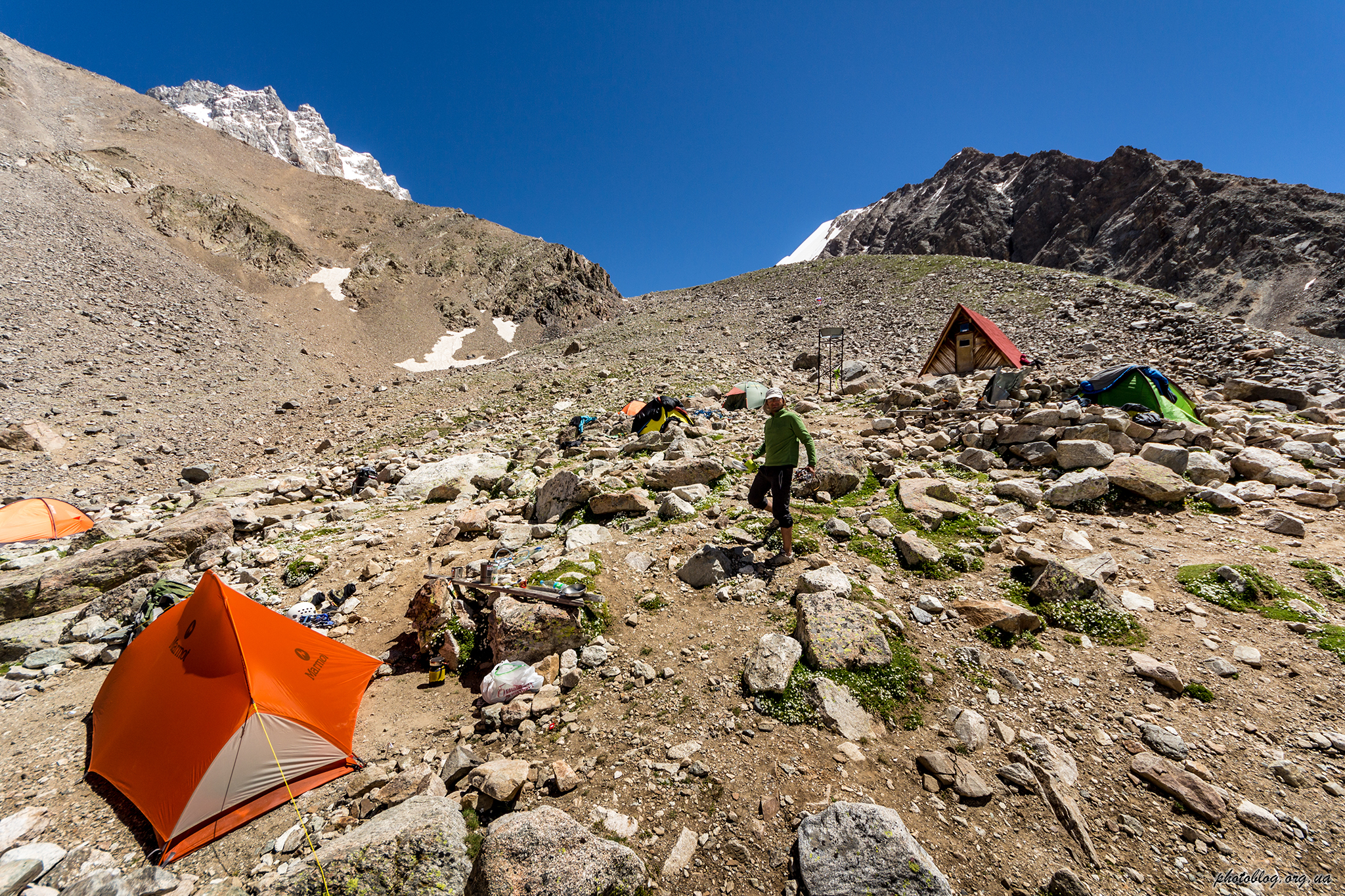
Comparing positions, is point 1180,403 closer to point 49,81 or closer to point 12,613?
point 12,613

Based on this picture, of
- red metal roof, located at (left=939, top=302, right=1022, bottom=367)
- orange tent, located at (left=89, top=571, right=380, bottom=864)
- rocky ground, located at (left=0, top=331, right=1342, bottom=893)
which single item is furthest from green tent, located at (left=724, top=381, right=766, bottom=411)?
orange tent, located at (left=89, top=571, right=380, bottom=864)

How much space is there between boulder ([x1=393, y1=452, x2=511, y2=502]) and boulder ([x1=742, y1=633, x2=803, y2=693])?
8976 mm

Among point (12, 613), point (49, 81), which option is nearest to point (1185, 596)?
point (12, 613)

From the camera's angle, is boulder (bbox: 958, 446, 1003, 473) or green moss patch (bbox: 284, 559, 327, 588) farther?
boulder (bbox: 958, 446, 1003, 473)

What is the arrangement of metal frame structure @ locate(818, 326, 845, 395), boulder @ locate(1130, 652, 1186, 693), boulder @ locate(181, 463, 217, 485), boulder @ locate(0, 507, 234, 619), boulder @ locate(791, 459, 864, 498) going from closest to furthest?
boulder @ locate(1130, 652, 1186, 693) < boulder @ locate(0, 507, 234, 619) < boulder @ locate(791, 459, 864, 498) < boulder @ locate(181, 463, 217, 485) < metal frame structure @ locate(818, 326, 845, 395)

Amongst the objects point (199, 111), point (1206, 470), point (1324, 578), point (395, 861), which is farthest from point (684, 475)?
point (199, 111)

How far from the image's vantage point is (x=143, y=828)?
4234mm

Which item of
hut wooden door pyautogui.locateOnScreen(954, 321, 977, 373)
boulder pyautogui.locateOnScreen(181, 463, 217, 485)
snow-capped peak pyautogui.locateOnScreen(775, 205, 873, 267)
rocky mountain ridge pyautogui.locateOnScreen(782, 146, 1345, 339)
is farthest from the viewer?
snow-capped peak pyautogui.locateOnScreen(775, 205, 873, 267)

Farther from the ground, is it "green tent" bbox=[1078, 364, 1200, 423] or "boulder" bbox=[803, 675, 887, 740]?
"green tent" bbox=[1078, 364, 1200, 423]

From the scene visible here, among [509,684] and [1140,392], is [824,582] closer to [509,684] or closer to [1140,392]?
[509,684]

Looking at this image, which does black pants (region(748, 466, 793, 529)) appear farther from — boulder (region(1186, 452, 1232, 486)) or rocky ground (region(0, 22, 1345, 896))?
boulder (region(1186, 452, 1232, 486))

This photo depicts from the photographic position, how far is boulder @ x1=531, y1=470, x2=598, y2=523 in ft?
29.0

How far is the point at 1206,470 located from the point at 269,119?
27443 centimetres

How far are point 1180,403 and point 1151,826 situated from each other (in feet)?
39.6
